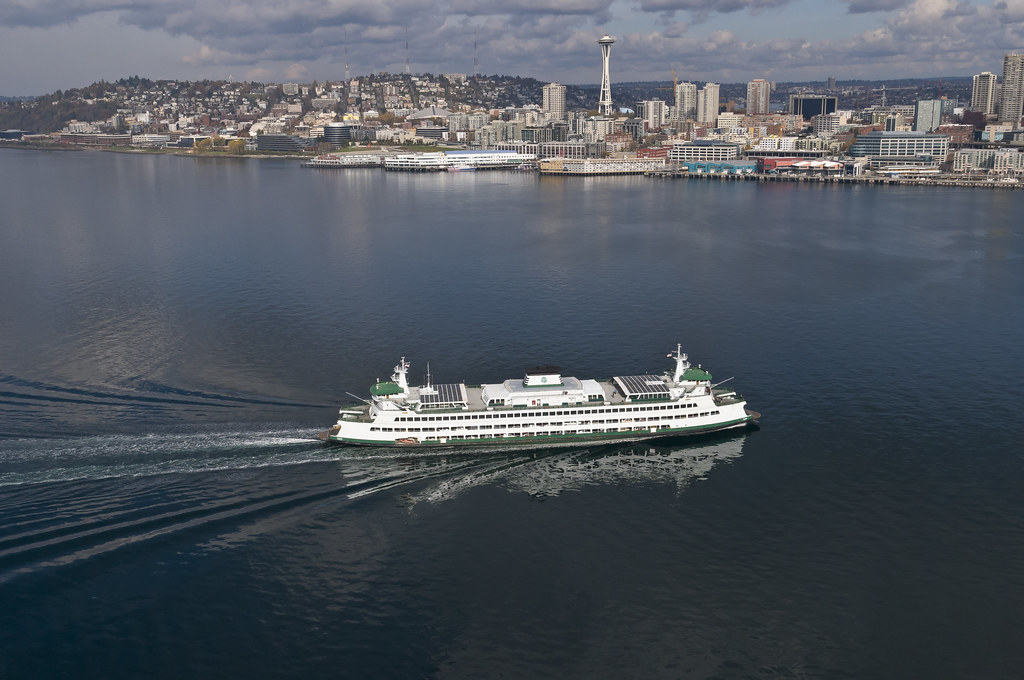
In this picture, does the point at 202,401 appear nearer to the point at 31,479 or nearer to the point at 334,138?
the point at 31,479

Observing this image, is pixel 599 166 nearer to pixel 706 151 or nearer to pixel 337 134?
pixel 706 151

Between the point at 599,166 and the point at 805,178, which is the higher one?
the point at 599,166

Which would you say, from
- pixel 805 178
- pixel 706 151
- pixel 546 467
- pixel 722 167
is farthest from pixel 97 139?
pixel 546 467

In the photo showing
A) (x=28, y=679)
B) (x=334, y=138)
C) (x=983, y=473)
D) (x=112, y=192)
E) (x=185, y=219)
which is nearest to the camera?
(x=28, y=679)

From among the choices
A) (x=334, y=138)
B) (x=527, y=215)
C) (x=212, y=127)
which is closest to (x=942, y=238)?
(x=527, y=215)

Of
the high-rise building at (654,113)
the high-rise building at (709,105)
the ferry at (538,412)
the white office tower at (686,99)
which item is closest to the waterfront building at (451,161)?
the high-rise building at (654,113)
